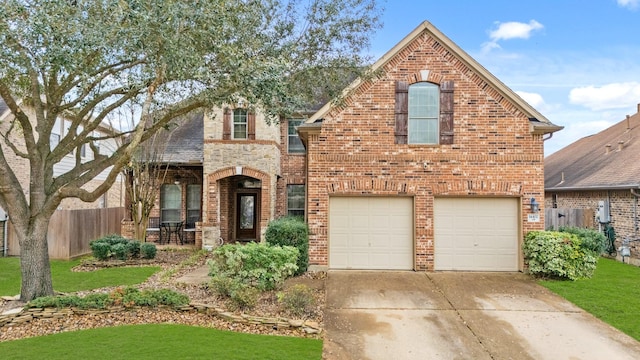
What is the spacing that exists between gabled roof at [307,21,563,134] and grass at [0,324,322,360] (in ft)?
21.6

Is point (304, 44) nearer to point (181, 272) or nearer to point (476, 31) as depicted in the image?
point (181, 272)

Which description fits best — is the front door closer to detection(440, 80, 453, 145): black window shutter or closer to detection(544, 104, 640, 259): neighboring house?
detection(440, 80, 453, 145): black window shutter

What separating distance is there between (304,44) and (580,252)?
8641mm

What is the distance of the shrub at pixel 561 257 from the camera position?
33.3 feet

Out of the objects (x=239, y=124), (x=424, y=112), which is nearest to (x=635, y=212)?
(x=424, y=112)

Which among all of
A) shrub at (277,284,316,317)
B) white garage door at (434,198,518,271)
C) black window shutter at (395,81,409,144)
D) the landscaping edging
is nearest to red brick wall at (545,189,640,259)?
white garage door at (434,198,518,271)

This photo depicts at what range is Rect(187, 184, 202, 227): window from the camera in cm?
1675

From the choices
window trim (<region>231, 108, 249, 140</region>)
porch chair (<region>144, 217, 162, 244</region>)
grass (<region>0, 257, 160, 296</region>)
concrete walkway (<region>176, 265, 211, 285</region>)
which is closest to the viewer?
grass (<region>0, 257, 160, 296</region>)

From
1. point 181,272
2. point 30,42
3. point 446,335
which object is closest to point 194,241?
point 181,272

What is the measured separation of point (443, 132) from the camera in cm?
1128

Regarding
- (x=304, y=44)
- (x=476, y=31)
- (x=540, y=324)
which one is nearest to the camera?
(x=540, y=324)

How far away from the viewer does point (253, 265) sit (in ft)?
28.4

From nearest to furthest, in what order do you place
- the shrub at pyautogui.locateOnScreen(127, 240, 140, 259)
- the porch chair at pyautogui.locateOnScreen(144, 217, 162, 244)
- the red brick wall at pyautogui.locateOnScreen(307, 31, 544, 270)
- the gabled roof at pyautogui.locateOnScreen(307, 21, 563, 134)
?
the gabled roof at pyautogui.locateOnScreen(307, 21, 563, 134) < the red brick wall at pyautogui.locateOnScreen(307, 31, 544, 270) < the shrub at pyautogui.locateOnScreen(127, 240, 140, 259) < the porch chair at pyautogui.locateOnScreen(144, 217, 162, 244)

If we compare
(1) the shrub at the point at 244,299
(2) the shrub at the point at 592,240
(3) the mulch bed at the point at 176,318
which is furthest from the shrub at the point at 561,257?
(1) the shrub at the point at 244,299
